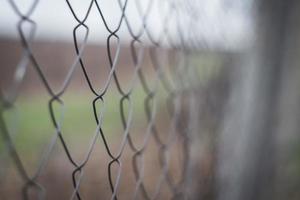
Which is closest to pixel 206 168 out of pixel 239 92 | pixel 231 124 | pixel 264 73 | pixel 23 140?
pixel 231 124

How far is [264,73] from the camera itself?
2391 mm

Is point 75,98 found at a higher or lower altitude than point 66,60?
lower

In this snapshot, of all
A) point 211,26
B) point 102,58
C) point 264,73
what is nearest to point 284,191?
point 264,73

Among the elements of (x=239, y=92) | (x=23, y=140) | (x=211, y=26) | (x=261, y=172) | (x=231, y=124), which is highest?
(x=211, y=26)

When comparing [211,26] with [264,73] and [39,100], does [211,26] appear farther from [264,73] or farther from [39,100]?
[39,100]

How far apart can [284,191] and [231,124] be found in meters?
0.46

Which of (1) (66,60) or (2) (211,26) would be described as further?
(1) (66,60)

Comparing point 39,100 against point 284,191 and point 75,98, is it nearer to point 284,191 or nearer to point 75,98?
point 75,98

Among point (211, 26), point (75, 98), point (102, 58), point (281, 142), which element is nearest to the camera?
point (211, 26)

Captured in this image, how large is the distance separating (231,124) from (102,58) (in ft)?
15.0

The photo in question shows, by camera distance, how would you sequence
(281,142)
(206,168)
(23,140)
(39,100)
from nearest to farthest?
(206,168) < (281,142) < (23,140) < (39,100)

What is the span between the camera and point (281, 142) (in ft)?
8.11

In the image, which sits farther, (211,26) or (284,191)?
(284,191)

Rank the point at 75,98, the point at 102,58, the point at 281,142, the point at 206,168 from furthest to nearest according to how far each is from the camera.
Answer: the point at 102,58 < the point at 75,98 < the point at 281,142 < the point at 206,168
